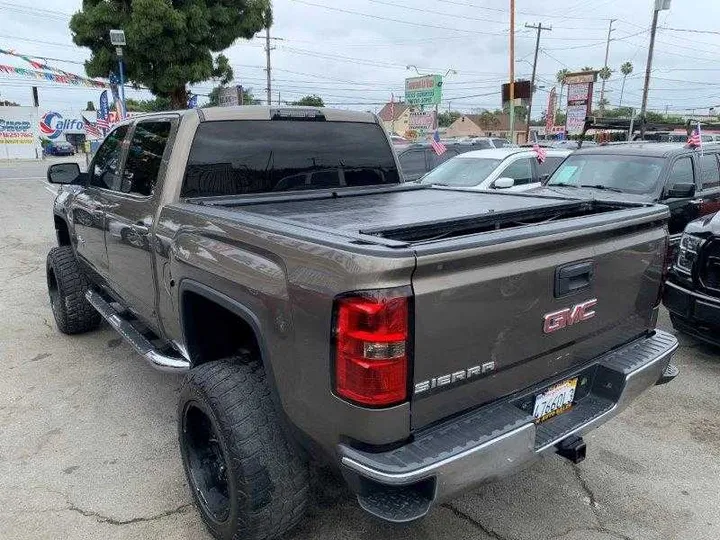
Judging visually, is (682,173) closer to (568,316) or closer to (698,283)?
(698,283)

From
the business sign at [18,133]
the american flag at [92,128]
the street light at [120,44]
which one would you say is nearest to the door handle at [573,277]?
the street light at [120,44]

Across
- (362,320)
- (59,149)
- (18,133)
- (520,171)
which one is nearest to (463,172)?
(520,171)

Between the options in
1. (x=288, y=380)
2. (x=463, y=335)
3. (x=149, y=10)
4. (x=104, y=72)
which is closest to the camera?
(x=463, y=335)

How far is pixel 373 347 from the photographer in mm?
1868

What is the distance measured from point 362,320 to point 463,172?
7.95 meters

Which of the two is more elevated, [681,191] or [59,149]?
[681,191]

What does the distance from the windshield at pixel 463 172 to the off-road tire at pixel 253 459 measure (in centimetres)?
702

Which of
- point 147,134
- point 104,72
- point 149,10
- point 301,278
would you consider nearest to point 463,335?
point 301,278

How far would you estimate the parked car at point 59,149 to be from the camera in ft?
145

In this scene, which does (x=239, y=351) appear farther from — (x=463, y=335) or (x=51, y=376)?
(x=51, y=376)

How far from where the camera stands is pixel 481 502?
2949 mm

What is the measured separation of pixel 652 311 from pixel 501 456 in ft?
4.71

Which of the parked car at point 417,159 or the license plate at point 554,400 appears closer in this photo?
the license plate at point 554,400

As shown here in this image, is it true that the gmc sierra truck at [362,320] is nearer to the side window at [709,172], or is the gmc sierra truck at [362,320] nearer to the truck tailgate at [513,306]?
the truck tailgate at [513,306]
